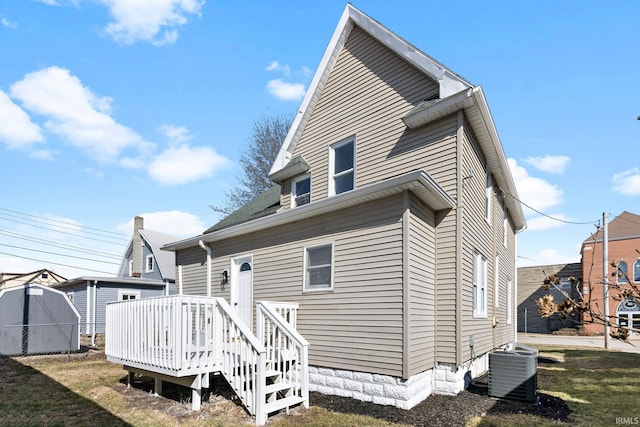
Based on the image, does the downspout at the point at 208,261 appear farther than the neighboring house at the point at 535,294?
No

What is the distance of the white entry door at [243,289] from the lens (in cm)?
966

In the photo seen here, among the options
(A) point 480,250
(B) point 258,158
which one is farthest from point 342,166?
(B) point 258,158

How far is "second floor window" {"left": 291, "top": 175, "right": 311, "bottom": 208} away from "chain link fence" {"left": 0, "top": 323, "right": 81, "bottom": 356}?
996 cm

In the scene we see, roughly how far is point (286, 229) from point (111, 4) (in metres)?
7.36

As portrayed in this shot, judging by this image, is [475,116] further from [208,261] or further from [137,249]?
[137,249]

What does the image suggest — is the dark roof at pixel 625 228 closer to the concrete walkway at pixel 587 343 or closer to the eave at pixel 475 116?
the concrete walkway at pixel 587 343

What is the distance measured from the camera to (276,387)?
6371 millimetres

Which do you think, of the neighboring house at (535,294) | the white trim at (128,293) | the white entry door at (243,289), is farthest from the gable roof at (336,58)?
the neighboring house at (535,294)

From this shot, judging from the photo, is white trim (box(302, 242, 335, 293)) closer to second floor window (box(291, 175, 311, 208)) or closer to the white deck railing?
the white deck railing

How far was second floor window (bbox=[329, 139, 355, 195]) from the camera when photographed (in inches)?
390

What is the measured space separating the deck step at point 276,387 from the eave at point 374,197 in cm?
334

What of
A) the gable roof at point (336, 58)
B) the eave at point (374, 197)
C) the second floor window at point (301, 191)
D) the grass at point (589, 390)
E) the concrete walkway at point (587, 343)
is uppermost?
the gable roof at point (336, 58)

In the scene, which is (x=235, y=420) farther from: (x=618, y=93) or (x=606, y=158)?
(x=606, y=158)

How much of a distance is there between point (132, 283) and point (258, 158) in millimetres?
9890
